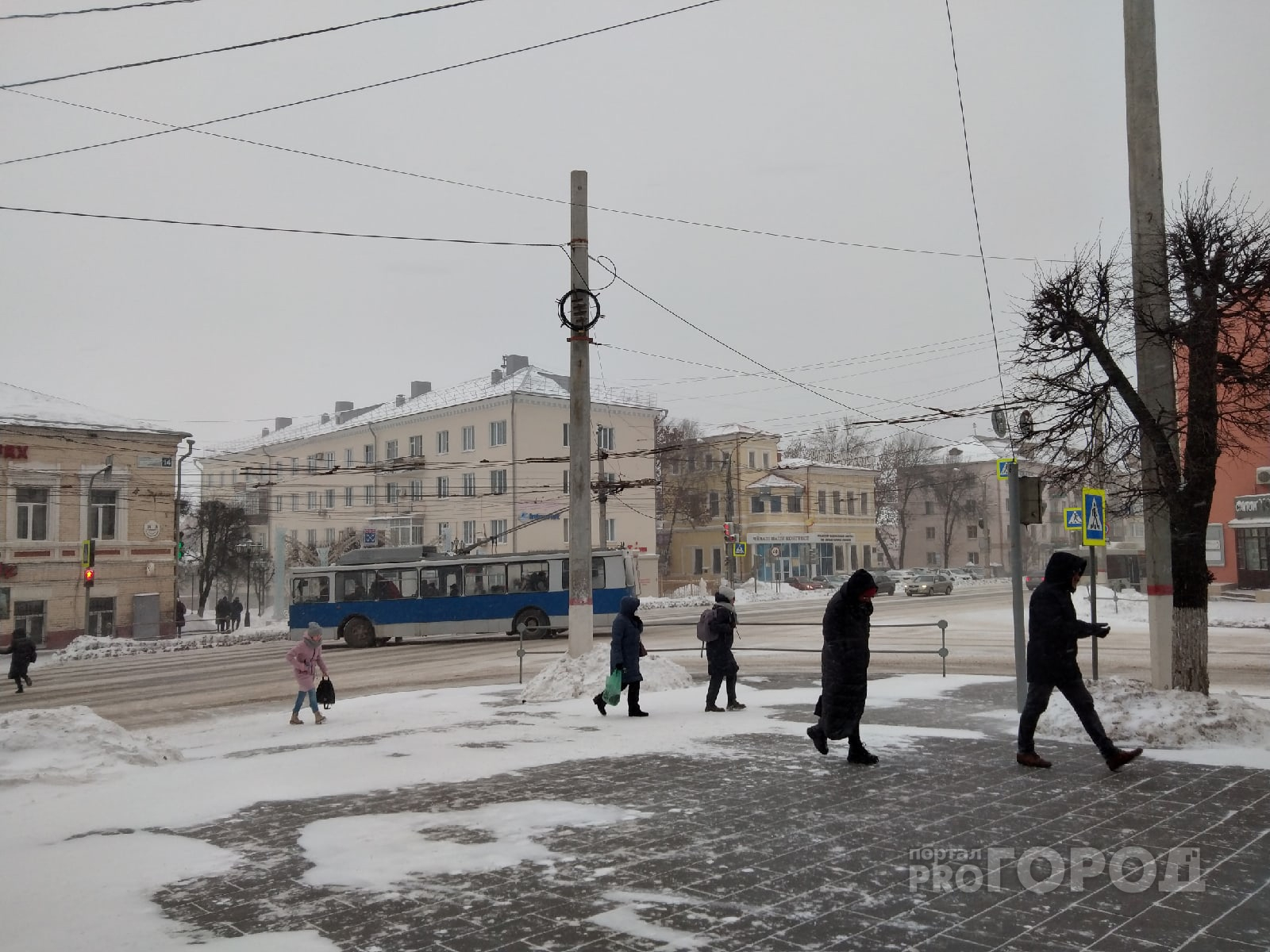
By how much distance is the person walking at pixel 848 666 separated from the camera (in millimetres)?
8484

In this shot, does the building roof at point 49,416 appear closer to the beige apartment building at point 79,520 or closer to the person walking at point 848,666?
the beige apartment building at point 79,520

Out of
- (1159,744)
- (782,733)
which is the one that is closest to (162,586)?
(782,733)

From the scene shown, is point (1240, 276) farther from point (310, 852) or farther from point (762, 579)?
point (762, 579)

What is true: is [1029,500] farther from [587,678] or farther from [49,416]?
[49,416]

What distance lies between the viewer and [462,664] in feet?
77.7

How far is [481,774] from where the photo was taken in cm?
854

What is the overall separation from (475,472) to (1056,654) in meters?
48.7

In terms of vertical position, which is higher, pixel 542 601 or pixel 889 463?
pixel 889 463

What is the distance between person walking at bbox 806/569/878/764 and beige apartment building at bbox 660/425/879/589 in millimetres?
57329

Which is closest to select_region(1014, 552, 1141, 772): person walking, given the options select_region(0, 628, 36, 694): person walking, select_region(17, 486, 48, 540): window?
select_region(0, 628, 36, 694): person walking

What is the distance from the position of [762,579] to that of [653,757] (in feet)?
198

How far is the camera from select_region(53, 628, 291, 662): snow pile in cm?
3494

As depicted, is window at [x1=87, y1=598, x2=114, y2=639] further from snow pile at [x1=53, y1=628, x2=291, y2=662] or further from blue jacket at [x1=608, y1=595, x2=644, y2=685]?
blue jacket at [x1=608, y1=595, x2=644, y2=685]

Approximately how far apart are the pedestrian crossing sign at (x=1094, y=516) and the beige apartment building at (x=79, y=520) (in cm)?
3417
